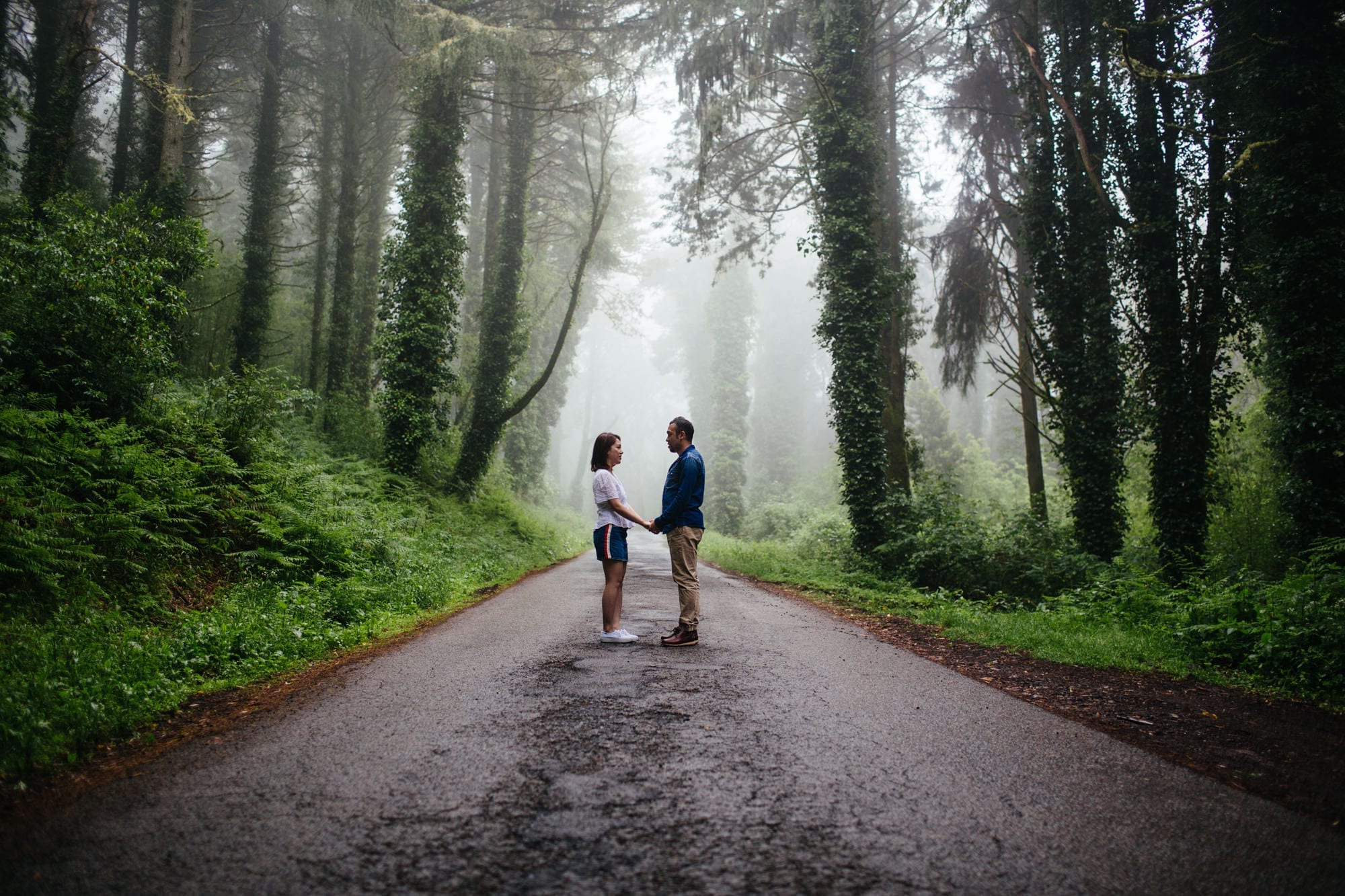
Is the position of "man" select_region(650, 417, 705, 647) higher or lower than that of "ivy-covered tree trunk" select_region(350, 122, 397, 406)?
lower

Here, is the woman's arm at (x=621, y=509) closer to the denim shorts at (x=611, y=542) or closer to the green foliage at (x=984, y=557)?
the denim shorts at (x=611, y=542)

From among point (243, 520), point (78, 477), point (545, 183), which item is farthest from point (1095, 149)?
point (545, 183)

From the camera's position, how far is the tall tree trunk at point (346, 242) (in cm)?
1733

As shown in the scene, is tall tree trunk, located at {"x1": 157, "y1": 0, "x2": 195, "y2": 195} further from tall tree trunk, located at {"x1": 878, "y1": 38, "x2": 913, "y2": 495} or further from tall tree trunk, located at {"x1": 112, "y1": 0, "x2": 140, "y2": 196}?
tall tree trunk, located at {"x1": 878, "y1": 38, "x2": 913, "y2": 495}

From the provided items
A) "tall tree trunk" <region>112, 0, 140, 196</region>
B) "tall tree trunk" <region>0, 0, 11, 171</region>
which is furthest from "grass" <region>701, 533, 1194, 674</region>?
"tall tree trunk" <region>112, 0, 140, 196</region>

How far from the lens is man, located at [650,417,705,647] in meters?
5.99

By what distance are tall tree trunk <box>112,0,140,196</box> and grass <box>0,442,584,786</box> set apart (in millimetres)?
11268

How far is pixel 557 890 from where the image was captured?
194 cm

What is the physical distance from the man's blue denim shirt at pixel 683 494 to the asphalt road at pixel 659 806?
6.58ft

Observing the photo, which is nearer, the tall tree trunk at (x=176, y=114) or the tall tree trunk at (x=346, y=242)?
the tall tree trunk at (x=176, y=114)

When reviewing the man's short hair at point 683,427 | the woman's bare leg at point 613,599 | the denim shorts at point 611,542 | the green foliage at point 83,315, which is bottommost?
the woman's bare leg at point 613,599

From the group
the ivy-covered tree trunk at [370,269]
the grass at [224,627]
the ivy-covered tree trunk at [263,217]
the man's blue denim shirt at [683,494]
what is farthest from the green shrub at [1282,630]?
the ivy-covered tree trunk at [370,269]

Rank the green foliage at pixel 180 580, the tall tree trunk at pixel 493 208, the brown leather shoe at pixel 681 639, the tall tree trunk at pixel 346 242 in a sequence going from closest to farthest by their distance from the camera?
the green foliage at pixel 180 580
the brown leather shoe at pixel 681 639
the tall tree trunk at pixel 346 242
the tall tree trunk at pixel 493 208

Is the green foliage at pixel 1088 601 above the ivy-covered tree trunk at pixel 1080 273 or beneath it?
beneath
